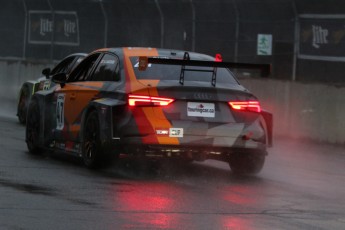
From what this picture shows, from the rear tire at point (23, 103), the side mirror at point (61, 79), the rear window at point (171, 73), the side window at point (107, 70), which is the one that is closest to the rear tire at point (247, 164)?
the rear window at point (171, 73)

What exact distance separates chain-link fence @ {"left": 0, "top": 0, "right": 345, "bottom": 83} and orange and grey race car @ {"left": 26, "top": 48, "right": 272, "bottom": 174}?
6.50 metres

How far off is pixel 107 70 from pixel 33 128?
202cm

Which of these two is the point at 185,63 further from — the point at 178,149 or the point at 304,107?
the point at 304,107

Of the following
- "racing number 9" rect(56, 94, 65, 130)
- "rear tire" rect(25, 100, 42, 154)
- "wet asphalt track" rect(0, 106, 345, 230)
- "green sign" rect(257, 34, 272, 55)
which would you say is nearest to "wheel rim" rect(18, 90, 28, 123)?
"wet asphalt track" rect(0, 106, 345, 230)

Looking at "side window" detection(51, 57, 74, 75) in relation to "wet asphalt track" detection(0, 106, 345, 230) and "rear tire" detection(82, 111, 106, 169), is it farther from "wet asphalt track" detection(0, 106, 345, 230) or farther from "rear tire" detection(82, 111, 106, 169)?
"rear tire" detection(82, 111, 106, 169)

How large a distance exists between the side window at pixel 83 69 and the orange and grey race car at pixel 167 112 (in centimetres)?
34

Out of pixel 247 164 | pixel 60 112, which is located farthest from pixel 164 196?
pixel 60 112

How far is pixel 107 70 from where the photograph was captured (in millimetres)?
11000

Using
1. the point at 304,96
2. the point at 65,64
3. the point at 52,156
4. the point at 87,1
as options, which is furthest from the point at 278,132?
the point at 87,1

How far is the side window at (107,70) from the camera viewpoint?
1073cm

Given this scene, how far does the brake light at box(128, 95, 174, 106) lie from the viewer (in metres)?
9.97

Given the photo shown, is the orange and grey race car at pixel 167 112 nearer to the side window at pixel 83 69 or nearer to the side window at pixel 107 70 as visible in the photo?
the side window at pixel 107 70

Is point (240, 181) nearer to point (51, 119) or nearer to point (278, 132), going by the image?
point (51, 119)

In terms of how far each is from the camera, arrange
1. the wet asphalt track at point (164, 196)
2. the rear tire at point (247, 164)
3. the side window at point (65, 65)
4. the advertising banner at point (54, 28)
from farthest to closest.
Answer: the advertising banner at point (54, 28) < the side window at point (65, 65) < the rear tire at point (247, 164) < the wet asphalt track at point (164, 196)
